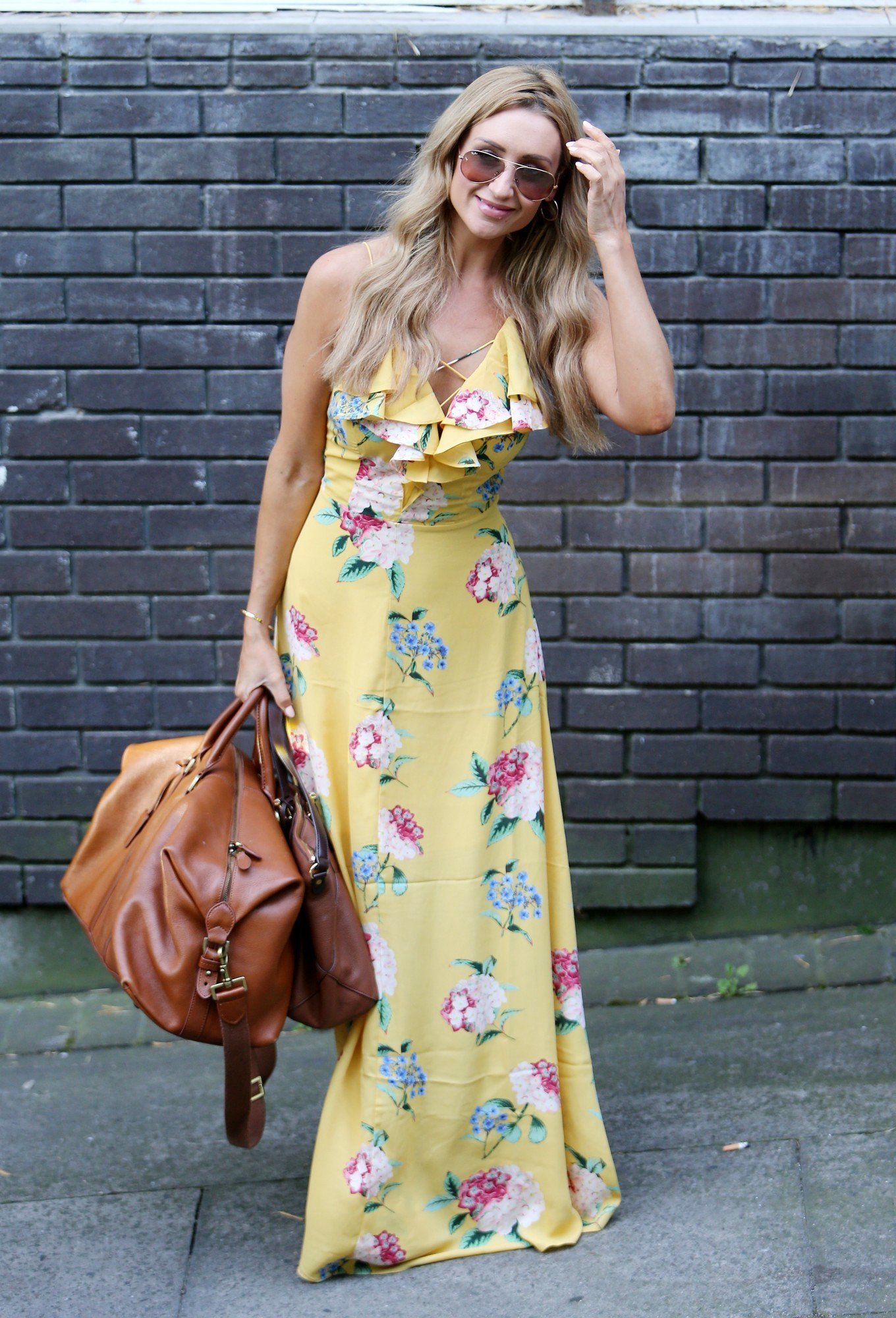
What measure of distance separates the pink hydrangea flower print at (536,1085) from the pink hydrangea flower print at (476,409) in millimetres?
1280

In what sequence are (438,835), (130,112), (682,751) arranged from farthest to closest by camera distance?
1. (682,751)
2. (130,112)
3. (438,835)

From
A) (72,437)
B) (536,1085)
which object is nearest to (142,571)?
(72,437)

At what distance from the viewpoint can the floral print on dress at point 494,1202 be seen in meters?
2.65

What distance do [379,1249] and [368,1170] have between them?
0.17 metres

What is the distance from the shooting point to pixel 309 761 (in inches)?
102

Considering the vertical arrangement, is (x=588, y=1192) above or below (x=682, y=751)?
below

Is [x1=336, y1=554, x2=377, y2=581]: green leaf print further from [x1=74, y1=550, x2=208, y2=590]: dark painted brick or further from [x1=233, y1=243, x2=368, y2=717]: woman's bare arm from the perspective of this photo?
[x1=74, y1=550, x2=208, y2=590]: dark painted brick

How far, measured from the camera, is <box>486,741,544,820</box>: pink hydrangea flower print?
2598 millimetres

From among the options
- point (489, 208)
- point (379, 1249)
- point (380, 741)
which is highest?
point (489, 208)

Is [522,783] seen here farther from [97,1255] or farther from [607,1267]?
[97,1255]

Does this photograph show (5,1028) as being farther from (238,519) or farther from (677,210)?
(677,210)

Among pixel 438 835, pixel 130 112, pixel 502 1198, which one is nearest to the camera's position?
pixel 438 835

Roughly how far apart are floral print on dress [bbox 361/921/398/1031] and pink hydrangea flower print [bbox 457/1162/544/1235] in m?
0.42

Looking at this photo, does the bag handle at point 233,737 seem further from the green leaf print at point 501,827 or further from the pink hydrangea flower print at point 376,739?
the green leaf print at point 501,827
